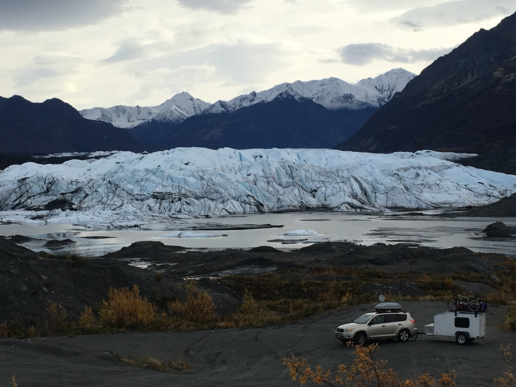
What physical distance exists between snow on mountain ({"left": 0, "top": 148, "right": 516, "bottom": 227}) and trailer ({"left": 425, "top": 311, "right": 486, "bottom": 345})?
3143 inches

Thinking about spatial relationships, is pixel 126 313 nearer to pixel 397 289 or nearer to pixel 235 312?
pixel 235 312

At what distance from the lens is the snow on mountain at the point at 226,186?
349ft

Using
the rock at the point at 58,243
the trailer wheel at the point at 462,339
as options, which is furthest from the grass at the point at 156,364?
the rock at the point at 58,243

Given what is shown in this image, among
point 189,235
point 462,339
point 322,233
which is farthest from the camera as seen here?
point 322,233

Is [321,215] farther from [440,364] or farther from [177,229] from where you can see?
[440,364]

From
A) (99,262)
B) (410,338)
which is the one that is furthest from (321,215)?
(410,338)

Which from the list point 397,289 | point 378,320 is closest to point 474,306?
point 378,320

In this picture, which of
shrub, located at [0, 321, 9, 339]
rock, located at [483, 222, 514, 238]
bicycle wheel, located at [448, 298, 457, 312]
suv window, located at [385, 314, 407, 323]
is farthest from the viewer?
rock, located at [483, 222, 514, 238]

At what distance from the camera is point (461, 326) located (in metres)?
15.5

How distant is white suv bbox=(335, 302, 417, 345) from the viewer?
15.8 meters

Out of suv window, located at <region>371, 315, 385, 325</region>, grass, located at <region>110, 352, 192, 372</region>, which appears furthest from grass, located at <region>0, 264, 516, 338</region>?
grass, located at <region>110, 352, 192, 372</region>

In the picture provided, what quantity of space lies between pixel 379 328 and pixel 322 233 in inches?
2494

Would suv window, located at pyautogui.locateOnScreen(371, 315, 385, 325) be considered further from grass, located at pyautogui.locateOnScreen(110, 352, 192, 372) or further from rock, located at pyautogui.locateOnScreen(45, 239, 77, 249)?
rock, located at pyautogui.locateOnScreen(45, 239, 77, 249)

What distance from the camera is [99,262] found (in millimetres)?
27375
